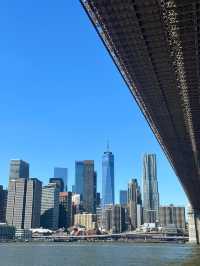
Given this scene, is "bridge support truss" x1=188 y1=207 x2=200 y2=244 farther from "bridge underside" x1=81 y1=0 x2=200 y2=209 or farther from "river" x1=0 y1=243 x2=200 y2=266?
"bridge underside" x1=81 y1=0 x2=200 y2=209

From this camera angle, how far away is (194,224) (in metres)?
148

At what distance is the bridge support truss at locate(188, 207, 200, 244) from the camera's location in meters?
142

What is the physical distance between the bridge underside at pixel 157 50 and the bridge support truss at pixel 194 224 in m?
98.7

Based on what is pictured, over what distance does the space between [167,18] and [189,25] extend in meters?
1.80

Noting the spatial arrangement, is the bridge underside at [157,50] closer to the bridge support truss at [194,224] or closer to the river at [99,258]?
the river at [99,258]

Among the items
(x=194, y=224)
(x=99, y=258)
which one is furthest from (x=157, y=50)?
(x=194, y=224)

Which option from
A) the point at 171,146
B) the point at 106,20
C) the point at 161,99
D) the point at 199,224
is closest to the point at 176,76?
the point at 161,99

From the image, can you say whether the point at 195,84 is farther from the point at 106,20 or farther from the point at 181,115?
the point at 106,20

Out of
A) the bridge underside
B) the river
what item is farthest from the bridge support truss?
the bridge underside

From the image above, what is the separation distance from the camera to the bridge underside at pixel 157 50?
25.5m

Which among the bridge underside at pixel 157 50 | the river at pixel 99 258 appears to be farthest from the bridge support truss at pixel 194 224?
the bridge underside at pixel 157 50

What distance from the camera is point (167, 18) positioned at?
87.0 feet

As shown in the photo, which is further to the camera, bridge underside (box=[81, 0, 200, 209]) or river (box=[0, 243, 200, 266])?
river (box=[0, 243, 200, 266])

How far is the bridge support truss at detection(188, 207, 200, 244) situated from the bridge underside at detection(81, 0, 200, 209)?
9873cm
